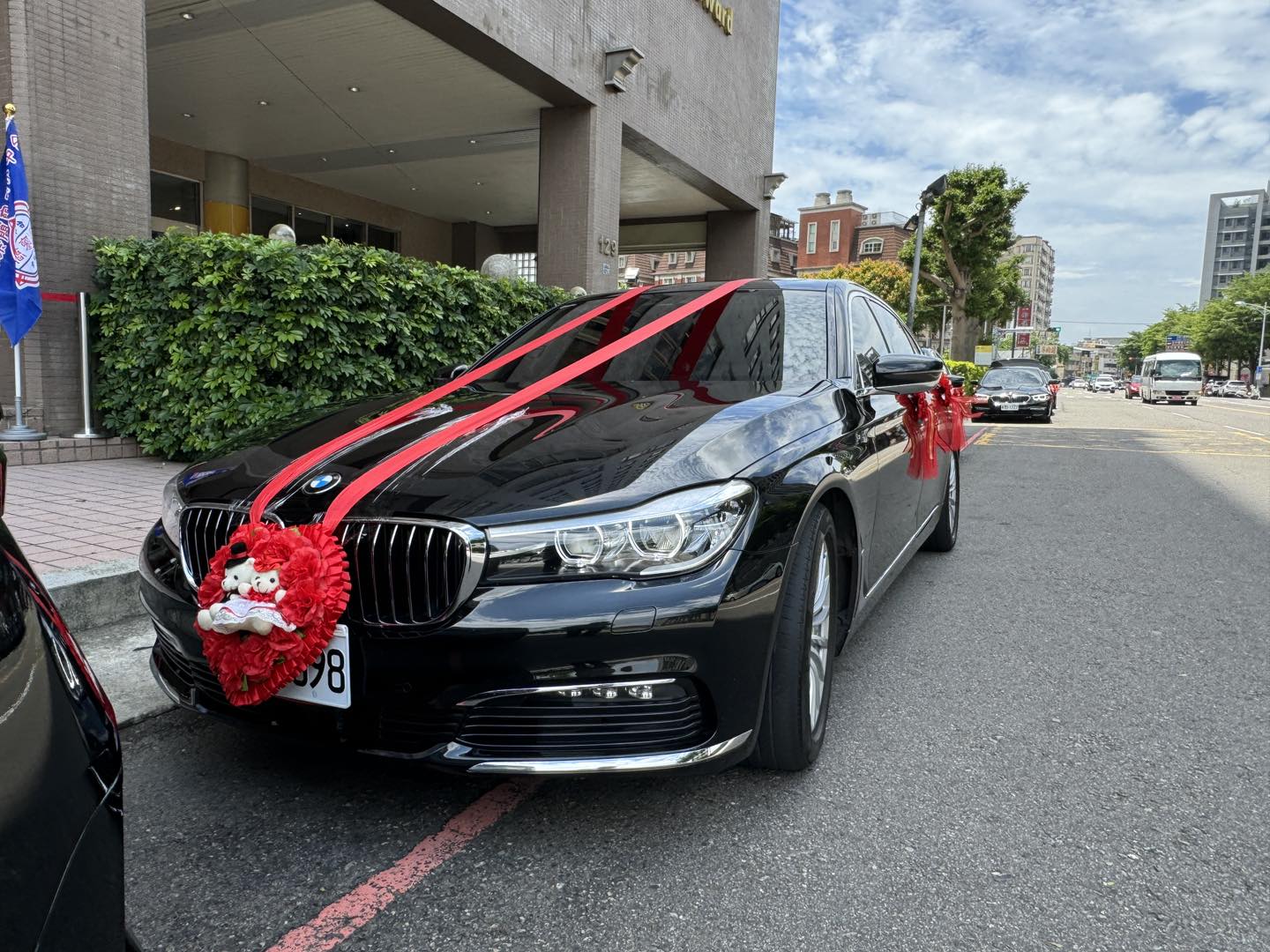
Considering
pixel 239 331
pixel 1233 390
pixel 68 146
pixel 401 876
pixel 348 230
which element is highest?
pixel 348 230

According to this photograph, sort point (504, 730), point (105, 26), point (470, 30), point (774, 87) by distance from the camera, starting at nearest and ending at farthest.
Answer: point (504, 730) < point (105, 26) < point (470, 30) < point (774, 87)

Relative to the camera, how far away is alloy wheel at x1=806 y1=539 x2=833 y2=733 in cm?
264

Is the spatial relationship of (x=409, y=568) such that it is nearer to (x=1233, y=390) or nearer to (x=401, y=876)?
(x=401, y=876)

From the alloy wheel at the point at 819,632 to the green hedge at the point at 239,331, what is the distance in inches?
174

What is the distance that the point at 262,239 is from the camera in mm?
6840

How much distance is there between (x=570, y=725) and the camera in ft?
6.87

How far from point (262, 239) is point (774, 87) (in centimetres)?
1724

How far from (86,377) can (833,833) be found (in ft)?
23.0

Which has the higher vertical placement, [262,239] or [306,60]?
[306,60]

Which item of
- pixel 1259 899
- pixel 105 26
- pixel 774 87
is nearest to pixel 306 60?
pixel 105 26

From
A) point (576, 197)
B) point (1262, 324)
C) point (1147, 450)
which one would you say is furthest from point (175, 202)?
point (1262, 324)

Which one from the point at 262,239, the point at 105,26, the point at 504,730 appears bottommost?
the point at 504,730

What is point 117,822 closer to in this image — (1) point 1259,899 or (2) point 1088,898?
(2) point 1088,898

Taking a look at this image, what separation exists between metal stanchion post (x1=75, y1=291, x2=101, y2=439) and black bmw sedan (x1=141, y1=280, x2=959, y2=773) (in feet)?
17.4
